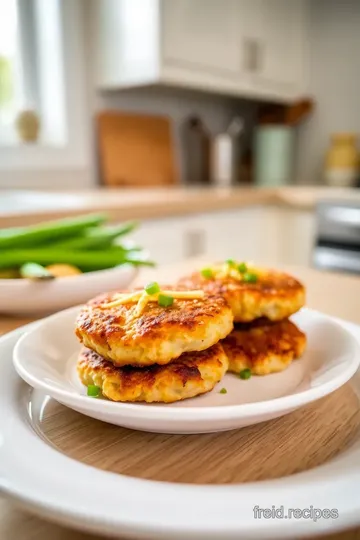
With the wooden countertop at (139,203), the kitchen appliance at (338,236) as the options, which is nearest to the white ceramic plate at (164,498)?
the wooden countertop at (139,203)

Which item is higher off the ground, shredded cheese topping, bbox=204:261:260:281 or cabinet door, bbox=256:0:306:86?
cabinet door, bbox=256:0:306:86

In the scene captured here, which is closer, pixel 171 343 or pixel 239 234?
pixel 171 343

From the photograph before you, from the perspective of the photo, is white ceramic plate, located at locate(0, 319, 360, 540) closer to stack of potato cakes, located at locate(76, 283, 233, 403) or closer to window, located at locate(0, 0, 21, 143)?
stack of potato cakes, located at locate(76, 283, 233, 403)

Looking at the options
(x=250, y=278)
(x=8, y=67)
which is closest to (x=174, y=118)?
(x=8, y=67)

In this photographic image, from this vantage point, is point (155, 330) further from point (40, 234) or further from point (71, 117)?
point (71, 117)

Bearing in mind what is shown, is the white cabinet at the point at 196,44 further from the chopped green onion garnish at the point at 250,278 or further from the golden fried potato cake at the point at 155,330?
the golden fried potato cake at the point at 155,330

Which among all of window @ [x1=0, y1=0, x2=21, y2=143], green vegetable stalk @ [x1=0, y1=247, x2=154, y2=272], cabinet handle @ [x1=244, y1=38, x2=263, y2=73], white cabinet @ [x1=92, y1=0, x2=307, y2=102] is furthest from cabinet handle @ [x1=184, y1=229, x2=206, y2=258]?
cabinet handle @ [x1=244, y1=38, x2=263, y2=73]

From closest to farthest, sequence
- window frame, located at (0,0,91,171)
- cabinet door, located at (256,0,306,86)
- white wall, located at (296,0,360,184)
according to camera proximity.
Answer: window frame, located at (0,0,91,171) → cabinet door, located at (256,0,306,86) → white wall, located at (296,0,360,184)
